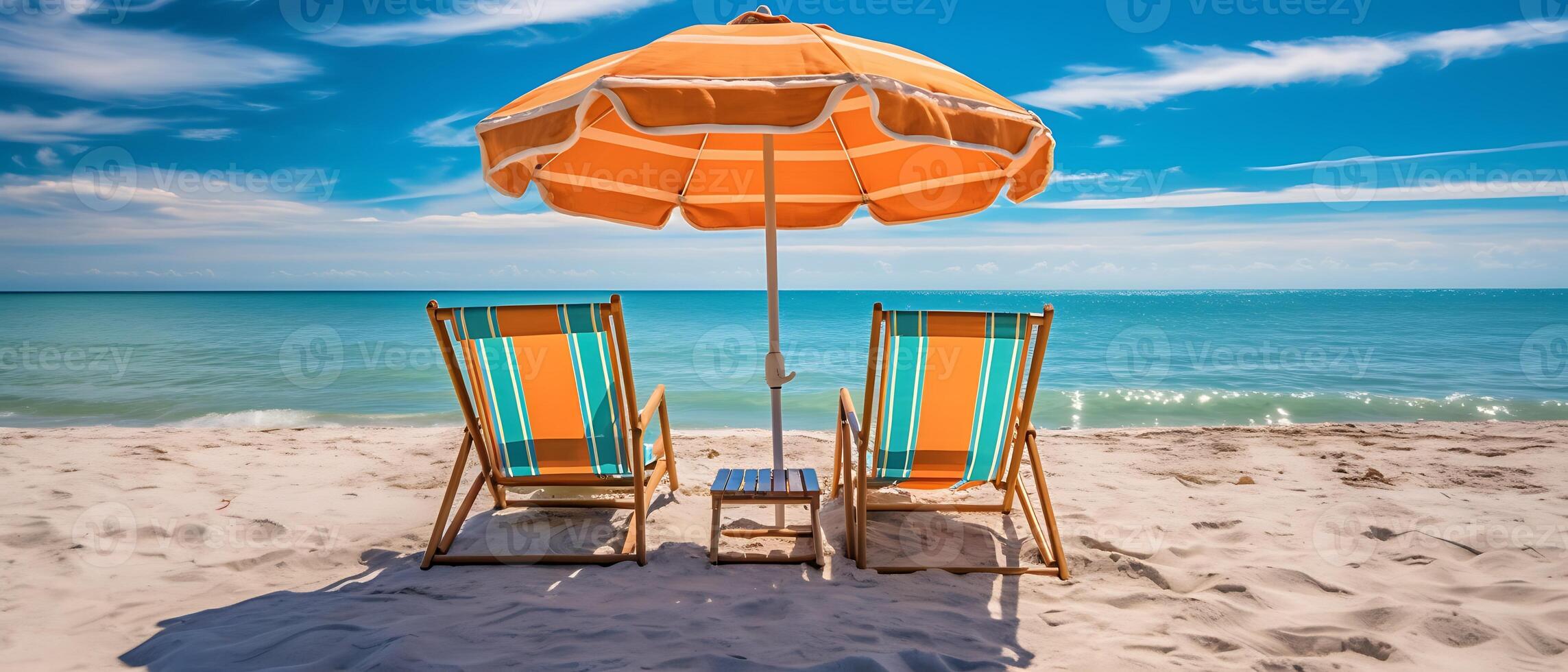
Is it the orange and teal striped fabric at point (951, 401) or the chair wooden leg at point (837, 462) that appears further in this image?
the chair wooden leg at point (837, 462)

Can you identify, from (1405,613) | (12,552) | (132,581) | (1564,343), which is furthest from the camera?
(1564,343)

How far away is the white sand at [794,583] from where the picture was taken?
1.95 m

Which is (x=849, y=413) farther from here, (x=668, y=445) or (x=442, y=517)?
(x=442, y=517)

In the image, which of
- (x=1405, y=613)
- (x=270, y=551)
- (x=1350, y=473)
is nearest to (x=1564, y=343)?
(x=1350, y=473)

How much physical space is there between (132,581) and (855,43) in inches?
131

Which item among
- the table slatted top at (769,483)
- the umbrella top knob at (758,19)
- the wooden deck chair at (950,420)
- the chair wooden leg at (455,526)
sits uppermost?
the umbrella top knob at (758,19)

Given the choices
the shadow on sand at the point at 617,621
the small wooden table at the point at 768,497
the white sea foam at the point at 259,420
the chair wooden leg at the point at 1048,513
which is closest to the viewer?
the shadow on sand at the point at 617,621

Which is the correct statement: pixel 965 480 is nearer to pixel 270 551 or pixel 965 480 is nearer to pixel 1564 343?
pixel 270 551

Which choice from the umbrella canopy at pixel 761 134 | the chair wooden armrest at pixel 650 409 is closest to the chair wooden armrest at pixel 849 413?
the chair wooden armrest at pixel 650 409

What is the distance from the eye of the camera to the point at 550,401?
9.19ft

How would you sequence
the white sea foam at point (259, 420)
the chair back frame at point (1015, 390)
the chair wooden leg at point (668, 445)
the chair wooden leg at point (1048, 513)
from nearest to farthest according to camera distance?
the chair back frame at point (1015, 390)
the chair wooden leg at point (1048, 513)
the chair wooden leg at point (668, 445)
the white sea foam at point (259, 420)

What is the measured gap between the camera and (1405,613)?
2170mm

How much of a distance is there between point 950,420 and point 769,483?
795 mm

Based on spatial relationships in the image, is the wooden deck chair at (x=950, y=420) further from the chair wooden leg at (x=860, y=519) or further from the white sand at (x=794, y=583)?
the white sand at (x=794, y=583)
